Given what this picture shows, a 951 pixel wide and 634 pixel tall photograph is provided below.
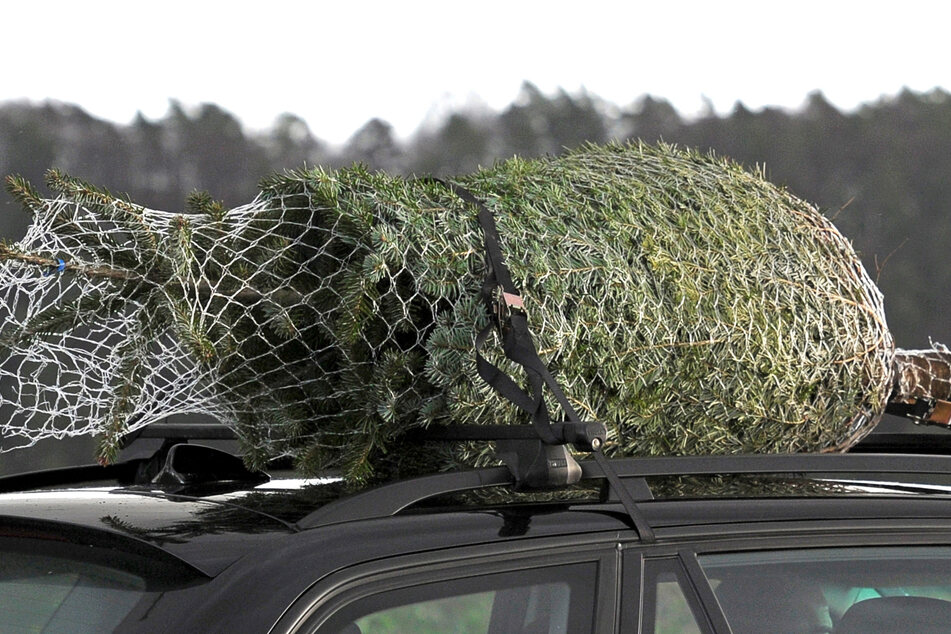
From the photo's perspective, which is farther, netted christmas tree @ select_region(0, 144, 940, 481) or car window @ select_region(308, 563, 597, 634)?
netted christmas tree @ select_region(0, 144, 940, 481)

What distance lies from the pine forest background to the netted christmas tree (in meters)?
2.90

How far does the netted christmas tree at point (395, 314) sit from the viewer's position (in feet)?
5.34

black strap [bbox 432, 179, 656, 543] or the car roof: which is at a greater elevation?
black strap [bbox 432, 179, 656, 543]

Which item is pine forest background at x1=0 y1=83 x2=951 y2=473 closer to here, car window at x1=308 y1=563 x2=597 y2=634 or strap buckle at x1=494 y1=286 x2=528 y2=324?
strap buckle at x1=494 y1=286 x2=528 y2=324

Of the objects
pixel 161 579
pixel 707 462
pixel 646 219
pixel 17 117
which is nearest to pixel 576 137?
pixel 17 117

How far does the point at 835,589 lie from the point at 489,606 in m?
0.55

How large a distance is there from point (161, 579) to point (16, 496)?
0.62m

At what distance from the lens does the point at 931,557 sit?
1598 mm

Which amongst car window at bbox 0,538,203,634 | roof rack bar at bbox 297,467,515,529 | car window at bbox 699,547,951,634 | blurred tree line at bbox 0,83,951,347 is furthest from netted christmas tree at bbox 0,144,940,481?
blurred tree line at bbox 0,83,951,347

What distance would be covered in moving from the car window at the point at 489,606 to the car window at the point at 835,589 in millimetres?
202

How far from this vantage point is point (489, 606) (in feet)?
4.43

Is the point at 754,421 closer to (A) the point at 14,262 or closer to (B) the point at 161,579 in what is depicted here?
(B) the point at 161,579

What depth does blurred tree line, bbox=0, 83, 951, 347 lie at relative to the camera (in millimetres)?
4656

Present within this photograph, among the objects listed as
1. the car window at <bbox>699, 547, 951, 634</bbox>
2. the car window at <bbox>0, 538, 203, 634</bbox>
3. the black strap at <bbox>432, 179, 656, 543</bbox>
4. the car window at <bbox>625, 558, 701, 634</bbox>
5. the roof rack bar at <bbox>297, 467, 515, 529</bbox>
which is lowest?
the car window at <bbox>699, 547, 951, 634</bbox>
